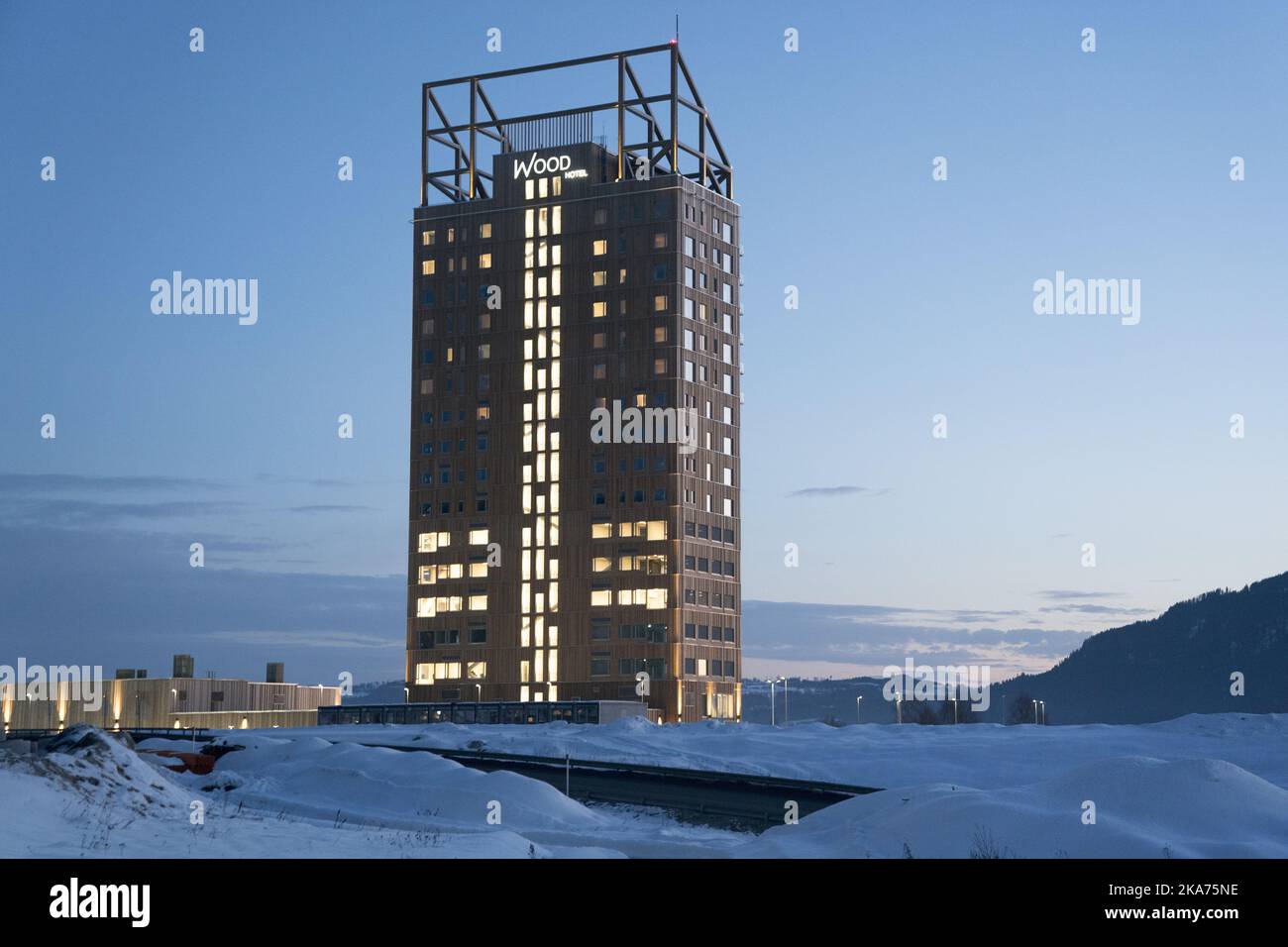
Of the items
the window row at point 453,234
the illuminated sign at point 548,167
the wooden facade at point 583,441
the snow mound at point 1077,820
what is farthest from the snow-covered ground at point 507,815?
the window row at point 453,234

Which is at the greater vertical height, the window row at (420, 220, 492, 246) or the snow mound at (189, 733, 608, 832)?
the window row at (420, 220, 492, 246)

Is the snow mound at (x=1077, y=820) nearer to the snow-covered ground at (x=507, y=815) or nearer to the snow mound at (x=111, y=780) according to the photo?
the snow-covered ground at (x=507, y=815)

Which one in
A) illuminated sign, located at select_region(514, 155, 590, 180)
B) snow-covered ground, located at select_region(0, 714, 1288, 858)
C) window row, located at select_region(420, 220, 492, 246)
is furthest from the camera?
window row, located at select_region(420, 220, 492, 246)

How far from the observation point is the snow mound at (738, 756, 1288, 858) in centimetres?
3253

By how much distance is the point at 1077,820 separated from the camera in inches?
1335

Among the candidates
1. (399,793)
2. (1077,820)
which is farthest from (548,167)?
A: (1077,820)

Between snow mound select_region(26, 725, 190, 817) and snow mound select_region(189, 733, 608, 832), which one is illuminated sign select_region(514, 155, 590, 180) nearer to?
snow mound select_region(189, 733, 608, 832)

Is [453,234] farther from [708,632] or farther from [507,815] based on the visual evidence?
[507,815]

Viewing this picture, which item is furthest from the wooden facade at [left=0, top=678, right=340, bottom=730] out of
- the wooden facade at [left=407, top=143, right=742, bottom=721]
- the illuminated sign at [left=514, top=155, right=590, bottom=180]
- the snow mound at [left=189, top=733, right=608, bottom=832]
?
the snow mound at [left=189, top=733, right=608, bottom=832]

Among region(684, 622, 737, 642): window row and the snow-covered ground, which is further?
region(684, 622, 737, 642): window row

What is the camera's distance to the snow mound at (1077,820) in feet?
107

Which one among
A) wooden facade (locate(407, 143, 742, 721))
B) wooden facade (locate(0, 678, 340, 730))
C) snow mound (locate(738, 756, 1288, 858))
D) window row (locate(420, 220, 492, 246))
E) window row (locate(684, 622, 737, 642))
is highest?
window row (locate(420, 220, 492, 246))
